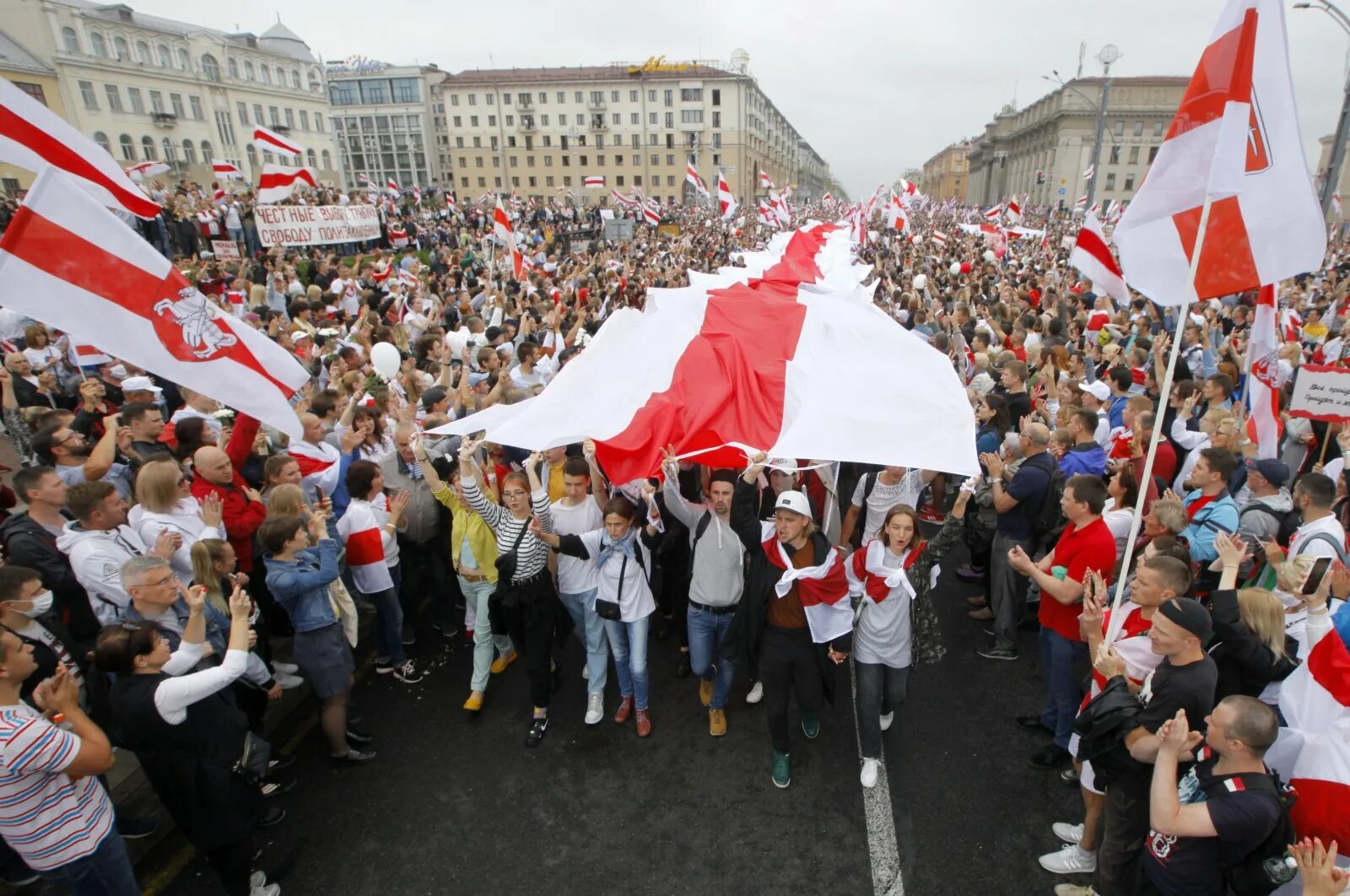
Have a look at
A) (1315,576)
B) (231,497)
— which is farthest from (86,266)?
(1315,576)

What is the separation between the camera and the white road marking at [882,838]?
3.44m

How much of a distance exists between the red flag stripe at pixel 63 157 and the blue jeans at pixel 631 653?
4418mm

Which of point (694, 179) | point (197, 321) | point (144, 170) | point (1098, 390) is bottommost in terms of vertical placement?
point (1098, 390)

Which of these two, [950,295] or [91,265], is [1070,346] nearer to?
[950,295]

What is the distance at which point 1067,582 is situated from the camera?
3879mm

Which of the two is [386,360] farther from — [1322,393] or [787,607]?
[1322,393]

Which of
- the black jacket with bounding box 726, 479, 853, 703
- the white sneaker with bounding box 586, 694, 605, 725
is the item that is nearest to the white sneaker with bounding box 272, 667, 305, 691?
the white sneaker with bounding box 586, 694, 605, 725

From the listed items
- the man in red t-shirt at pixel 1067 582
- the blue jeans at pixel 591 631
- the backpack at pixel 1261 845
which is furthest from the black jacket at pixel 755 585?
the backpack at pixel 1261 845

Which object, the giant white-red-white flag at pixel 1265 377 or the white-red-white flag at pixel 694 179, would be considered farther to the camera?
the white-red-white flag at pixel 694 179

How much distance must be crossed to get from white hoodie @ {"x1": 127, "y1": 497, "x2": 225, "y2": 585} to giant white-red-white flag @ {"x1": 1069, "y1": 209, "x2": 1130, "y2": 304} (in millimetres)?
5987

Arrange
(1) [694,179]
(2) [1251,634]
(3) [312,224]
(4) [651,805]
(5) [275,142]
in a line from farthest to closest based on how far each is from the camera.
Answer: (1) [694,179], (3) [312,224], (5) [275,142], (4) [651,805], (2) [1251,634]

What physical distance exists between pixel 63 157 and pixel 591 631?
486 centimetres

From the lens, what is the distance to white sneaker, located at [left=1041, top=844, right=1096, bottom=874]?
347 centimetres

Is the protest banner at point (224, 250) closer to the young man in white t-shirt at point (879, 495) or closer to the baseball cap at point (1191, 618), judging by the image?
the young man in white t-shirt at point (879, 495)
